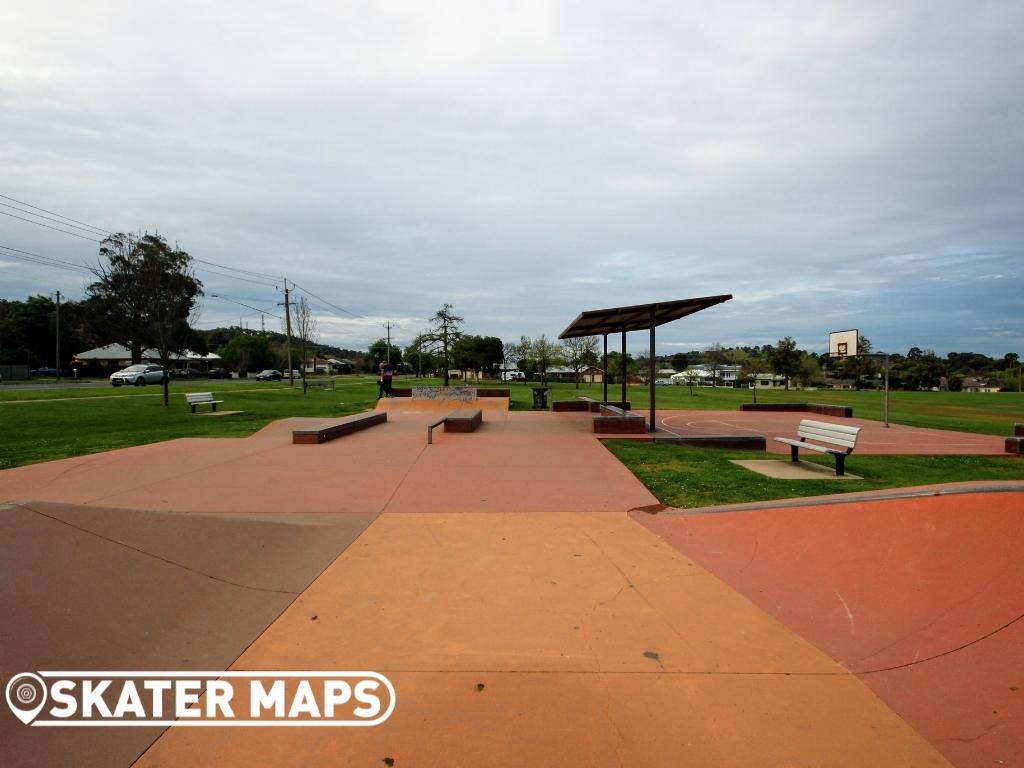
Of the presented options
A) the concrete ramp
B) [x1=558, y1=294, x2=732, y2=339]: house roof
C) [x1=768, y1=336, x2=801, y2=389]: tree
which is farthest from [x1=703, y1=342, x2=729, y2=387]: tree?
the concrete ramp

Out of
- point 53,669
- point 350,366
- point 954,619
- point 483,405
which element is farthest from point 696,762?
point 350,366

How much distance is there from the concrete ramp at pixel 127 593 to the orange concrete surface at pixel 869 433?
390 inches

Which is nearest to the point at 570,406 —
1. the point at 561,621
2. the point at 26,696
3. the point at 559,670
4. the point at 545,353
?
the point at 561,621

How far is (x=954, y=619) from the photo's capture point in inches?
135

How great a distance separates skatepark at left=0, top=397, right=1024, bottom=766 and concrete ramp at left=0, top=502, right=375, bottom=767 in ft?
0.06

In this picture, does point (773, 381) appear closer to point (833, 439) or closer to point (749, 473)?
point (833, 439)

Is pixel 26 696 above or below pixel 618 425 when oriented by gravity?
below

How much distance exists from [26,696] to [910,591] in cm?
550

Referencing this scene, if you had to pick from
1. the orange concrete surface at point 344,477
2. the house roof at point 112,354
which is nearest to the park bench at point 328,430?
the orange concrete surface at point 344,477

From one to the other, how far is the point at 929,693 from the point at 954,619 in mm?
901

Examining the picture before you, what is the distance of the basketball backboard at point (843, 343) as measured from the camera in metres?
25.6

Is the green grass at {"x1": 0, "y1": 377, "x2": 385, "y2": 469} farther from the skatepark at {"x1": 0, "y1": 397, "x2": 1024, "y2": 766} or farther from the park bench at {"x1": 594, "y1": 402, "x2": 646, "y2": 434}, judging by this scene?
the park bench at {"x1": 594, "y1": 402, "x2": 646, "y2": 434}

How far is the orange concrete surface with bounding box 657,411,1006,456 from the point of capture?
450 inches

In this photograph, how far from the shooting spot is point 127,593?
3.65 m
